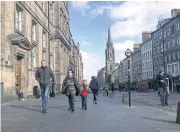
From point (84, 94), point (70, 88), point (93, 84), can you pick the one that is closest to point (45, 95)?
point (70, 88)

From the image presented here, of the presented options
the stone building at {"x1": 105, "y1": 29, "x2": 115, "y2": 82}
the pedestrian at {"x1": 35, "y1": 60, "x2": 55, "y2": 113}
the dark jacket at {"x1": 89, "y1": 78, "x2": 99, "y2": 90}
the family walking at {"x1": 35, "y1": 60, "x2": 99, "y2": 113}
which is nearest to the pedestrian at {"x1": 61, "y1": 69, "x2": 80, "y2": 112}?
the family walking at {"x1": 35, "y1": 60, "x2": 99, "y2": 113}

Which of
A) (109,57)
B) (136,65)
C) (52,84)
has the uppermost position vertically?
(109,57)

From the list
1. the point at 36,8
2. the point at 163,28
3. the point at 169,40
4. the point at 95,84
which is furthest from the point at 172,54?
the point at 95,84

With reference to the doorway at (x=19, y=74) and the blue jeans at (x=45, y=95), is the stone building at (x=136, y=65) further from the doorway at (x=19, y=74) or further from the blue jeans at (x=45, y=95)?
the blue jeans at (x=45, y=95)

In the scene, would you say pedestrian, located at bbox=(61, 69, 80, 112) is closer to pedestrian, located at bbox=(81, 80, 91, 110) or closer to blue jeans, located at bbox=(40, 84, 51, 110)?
blue jeans, located at bbox=(40, 84, 51, 110)

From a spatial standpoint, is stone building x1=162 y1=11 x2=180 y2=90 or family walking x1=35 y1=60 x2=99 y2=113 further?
stone building x1=162 y1=11 x2=180 y2=90

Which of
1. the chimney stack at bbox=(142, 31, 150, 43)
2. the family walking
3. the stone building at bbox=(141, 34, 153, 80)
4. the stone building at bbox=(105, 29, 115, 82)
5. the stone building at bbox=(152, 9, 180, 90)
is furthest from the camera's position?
the stone building at bbox=(105, 29, 115, 82)

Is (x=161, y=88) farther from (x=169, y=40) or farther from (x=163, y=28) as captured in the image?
(x=163, y=28)

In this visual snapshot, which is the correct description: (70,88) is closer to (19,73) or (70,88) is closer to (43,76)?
(43,76)

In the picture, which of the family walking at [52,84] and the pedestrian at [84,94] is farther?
the pedestrian at [84,94]

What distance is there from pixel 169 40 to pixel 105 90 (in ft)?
125

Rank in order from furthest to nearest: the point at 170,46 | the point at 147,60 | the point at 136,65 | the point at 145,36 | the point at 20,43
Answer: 1. the point at 136,65
2. the point at 145,36
3. the point at 147,60
4. the point at 170,46
5. the point at 20,43

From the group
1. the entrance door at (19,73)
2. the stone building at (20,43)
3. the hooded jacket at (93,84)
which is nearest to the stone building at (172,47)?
the stone building at (20,43)

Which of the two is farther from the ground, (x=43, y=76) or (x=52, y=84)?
(x=43, y=76)
